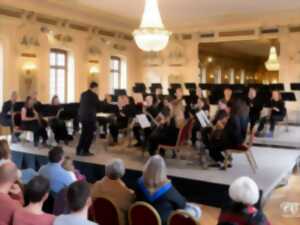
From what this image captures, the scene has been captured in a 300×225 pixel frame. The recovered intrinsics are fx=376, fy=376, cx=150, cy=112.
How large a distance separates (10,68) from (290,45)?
9.31 metres

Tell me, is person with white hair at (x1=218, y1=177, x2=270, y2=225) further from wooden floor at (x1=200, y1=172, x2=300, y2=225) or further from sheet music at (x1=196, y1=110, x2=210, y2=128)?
sheet music at (x1=196, y1=110, x2=210, y2=128)

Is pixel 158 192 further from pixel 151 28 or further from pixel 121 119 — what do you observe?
pixel 151 28

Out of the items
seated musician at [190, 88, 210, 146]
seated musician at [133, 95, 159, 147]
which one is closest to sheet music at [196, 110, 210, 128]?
seated musician at [190, 88, 210, 146]

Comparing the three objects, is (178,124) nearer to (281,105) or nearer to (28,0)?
(281,105)

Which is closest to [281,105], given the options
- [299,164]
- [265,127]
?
[265,127]

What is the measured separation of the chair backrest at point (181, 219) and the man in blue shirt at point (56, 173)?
116 centimetres

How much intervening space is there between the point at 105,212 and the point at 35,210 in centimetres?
87

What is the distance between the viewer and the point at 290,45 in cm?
1320

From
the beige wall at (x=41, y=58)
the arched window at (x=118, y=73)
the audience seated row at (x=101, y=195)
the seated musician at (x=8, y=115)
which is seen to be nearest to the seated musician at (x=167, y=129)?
the audience seated row at (x=101, y=195)

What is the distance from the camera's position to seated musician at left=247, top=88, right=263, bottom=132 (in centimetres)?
891

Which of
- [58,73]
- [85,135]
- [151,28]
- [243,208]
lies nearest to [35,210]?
[243,208]

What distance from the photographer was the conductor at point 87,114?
680cm

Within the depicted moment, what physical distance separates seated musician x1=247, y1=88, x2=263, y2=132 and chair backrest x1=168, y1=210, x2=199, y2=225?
6.50 m

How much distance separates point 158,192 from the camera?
A: 9.99ft
